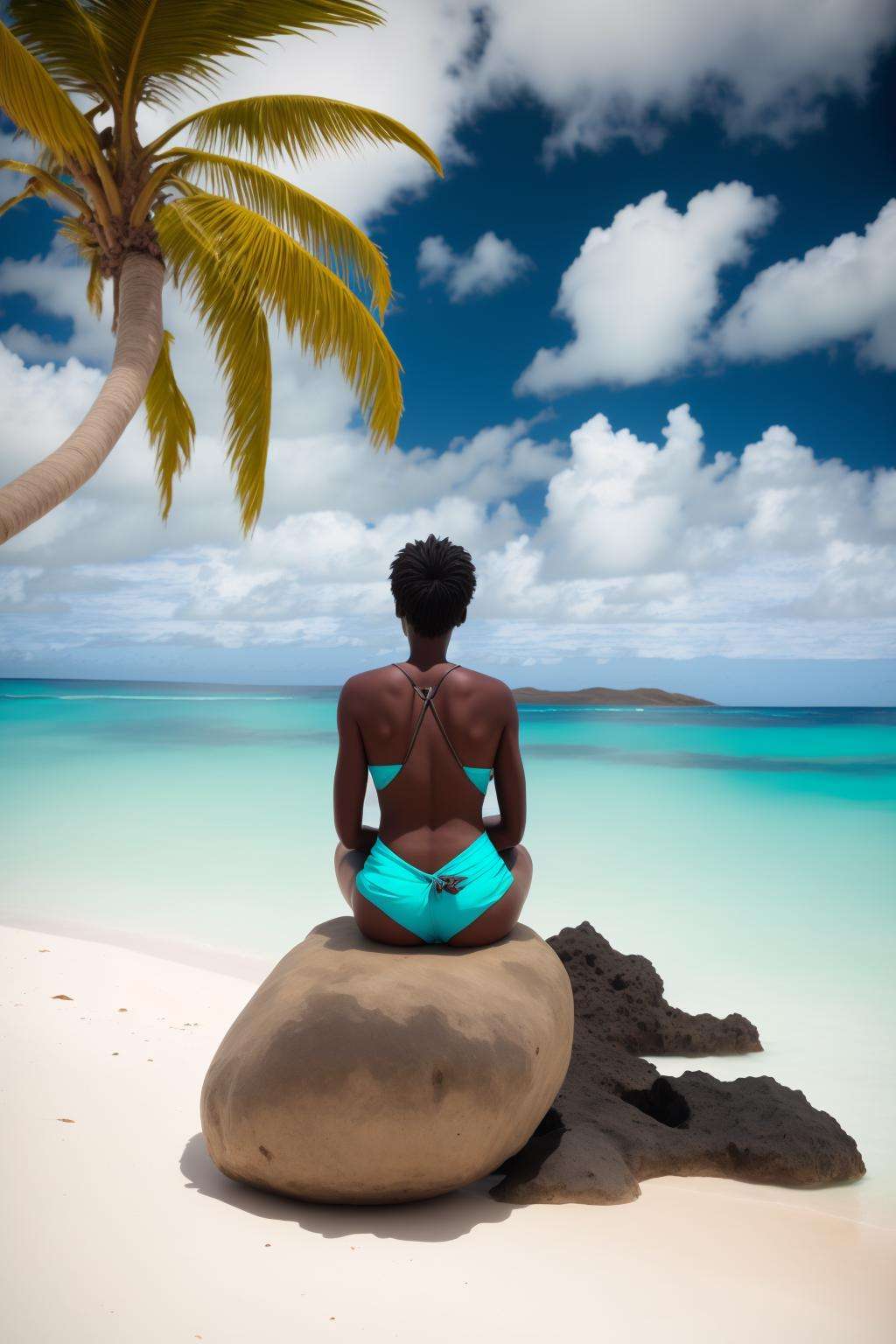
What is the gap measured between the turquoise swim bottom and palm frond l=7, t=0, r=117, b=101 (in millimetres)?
6239

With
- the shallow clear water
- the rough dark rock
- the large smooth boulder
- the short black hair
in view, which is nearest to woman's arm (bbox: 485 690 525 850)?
the short black hair

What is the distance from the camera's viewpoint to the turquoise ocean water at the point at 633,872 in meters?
5.49

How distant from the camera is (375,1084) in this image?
8.07 feet

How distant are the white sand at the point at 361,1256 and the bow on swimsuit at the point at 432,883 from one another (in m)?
0.79

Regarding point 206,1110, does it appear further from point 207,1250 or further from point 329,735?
point 329,735

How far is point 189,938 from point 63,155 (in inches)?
214

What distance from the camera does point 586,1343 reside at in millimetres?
2037

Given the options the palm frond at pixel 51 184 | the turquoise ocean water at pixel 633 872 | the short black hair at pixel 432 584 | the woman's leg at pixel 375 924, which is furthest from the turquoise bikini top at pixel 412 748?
the palm frond at pixel 51 184

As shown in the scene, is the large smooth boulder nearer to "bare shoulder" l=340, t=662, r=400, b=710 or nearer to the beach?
the beach

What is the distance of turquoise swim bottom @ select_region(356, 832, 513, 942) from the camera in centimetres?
294

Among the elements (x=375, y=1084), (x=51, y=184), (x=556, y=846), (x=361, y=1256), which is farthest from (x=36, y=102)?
(x=556, y=846)

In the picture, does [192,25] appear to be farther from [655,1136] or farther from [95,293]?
[655,1136]

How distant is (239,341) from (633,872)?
20.8 feet

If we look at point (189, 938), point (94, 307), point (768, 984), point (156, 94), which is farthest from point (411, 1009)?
point (94, 307)
